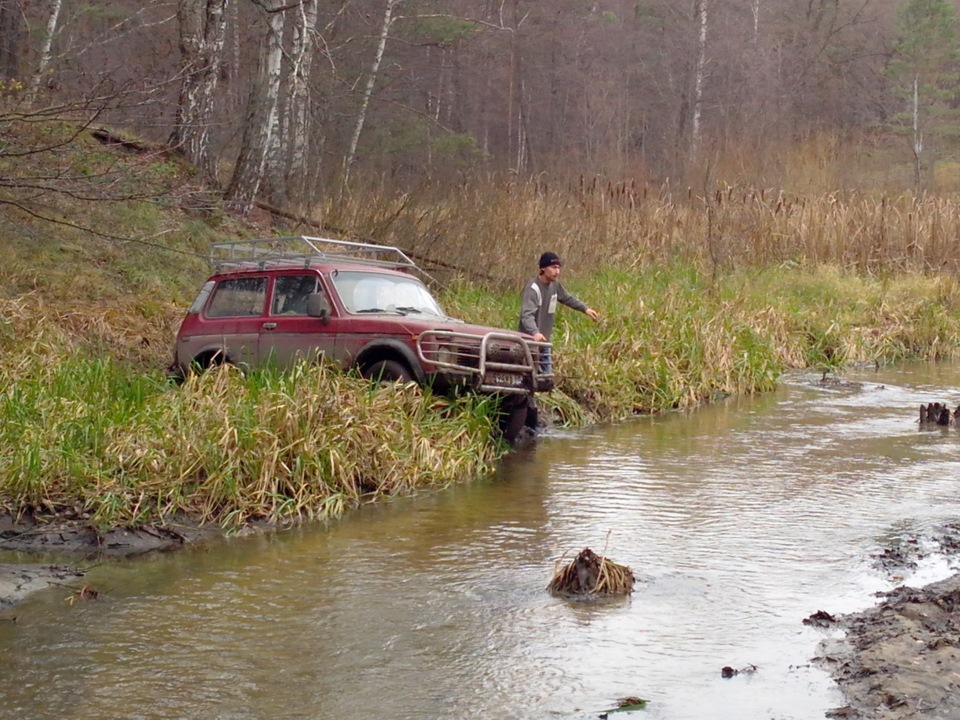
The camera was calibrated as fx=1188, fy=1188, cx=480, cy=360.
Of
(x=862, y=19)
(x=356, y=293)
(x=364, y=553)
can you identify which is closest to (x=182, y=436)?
(x=364, y=553)

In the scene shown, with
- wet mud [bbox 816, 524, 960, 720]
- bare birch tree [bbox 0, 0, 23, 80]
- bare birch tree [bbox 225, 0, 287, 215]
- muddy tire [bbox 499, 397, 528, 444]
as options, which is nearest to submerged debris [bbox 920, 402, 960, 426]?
muddy tire [bbox 499, 397, 528, 444]

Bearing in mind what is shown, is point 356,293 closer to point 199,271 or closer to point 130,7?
point 199,271

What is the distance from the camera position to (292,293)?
37.2 ft

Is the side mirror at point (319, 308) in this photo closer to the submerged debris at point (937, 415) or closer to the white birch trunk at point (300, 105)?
the white birch trunk at point (300, 105)

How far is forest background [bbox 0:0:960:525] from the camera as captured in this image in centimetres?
870

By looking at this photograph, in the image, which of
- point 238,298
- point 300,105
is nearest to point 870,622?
point 238,298

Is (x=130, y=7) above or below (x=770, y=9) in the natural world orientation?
below

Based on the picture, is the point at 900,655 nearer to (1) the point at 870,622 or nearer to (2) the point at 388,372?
(1) the point at 870,622

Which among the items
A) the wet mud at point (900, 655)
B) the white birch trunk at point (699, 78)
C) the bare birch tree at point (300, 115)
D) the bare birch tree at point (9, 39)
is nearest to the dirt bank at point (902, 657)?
the wet mud at point (900, 655)

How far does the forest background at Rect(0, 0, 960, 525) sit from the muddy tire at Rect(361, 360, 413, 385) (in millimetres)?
332

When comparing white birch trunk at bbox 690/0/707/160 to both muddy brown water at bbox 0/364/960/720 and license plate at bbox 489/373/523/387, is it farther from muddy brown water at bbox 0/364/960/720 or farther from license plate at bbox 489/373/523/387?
muddy brown water at bbox 0/364/960/720

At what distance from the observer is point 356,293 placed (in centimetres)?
1119

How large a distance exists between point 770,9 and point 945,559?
181 feet

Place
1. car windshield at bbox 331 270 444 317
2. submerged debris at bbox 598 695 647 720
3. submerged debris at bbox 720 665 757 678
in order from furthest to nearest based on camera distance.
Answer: car windshield at bbox 331 270 444 317 → submerged debris at bbox 720 665 757 678 → submerged debris at bbox 598 695 647 720
